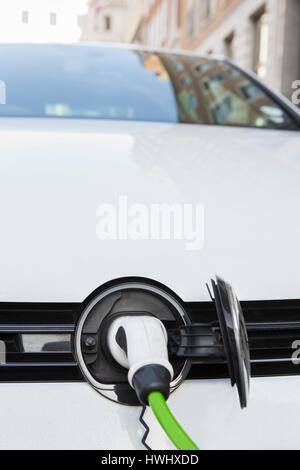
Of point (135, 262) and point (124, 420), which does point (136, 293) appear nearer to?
point (135, 262)

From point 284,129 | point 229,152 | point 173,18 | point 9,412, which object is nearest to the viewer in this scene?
point 9,412

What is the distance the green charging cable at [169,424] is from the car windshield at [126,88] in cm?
117

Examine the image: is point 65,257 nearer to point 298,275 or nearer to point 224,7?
point 298,275

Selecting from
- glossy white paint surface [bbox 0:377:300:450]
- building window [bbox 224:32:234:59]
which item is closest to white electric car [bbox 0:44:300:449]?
glossy white paint surface [bbox 0:377:300:450]

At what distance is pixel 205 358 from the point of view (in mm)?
805

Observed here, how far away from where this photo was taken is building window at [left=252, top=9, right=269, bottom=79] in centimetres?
1142

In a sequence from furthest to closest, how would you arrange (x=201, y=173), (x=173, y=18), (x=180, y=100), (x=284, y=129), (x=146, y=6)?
(x=146, y=6) < (x=173, y=18) < (x=180, y=100) < (x=284, y=129) < (x=201, y=173)

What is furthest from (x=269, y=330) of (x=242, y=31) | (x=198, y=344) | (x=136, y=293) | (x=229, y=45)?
(x=229, y=45)

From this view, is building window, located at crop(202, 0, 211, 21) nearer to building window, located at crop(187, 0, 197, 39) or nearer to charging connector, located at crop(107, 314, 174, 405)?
building window, located at crop(187, 0, 197, 39)

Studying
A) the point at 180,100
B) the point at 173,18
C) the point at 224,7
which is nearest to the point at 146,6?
the point at 173,18

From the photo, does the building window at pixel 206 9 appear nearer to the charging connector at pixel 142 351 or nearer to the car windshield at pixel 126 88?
the car windshield at pixel 126 88

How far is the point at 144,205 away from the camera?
0.91 meters

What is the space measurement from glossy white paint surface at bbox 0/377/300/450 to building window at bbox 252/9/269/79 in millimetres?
11216

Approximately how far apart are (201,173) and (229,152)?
0.21 meters
